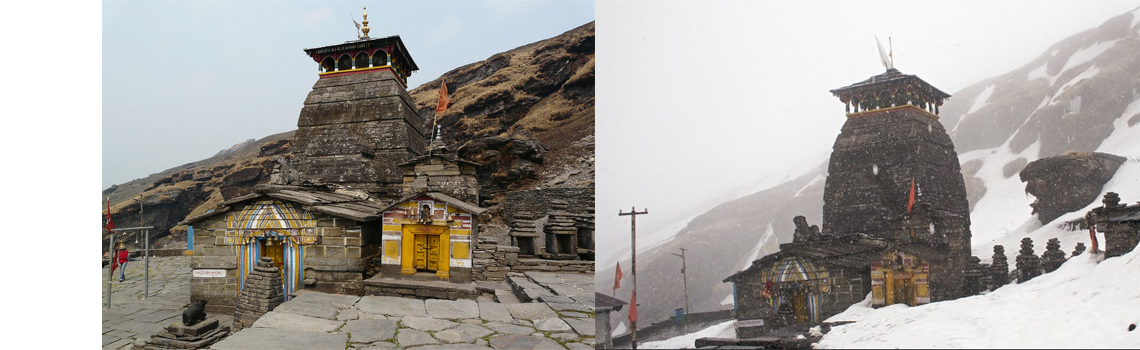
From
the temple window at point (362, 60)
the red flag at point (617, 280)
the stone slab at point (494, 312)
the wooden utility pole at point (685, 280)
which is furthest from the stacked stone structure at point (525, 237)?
the wooden utility pole at point (685, 280)

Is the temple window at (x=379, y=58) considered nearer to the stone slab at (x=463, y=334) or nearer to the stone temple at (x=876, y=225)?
the stone slab at (x=463, y=334)

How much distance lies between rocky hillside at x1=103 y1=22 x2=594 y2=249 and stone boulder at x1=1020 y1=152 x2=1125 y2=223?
8.56 metres

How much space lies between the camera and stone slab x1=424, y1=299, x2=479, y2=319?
4336mm

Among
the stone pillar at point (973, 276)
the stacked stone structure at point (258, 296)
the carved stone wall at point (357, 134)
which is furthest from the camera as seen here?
the carved stone wall at point (357, 134)

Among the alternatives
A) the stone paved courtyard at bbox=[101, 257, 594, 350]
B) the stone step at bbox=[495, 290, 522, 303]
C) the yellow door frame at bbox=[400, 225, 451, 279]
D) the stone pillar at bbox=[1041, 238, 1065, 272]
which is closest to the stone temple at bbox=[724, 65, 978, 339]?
the stone pillar at bbox=[1041, 238, 1065, 272]

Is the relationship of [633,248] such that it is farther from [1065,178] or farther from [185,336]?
[185,336]

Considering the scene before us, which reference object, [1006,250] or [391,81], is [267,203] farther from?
[1006,250]

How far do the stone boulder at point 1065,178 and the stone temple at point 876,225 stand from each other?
33 cm

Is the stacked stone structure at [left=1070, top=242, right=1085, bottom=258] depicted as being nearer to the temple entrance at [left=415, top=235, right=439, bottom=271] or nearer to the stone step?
the stone step

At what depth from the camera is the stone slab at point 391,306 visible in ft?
14.1

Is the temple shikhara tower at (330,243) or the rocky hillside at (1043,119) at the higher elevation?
the rocky hillside at (1043,119)

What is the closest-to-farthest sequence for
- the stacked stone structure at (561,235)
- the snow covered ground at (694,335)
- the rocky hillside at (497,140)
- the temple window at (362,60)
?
the snow covered ground at (694,335) < the rocky hillside at (497,140) < the stacked stone structure at (561,235) < the temple window at (362,60)

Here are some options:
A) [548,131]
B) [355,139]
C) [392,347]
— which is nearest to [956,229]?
[392,347]

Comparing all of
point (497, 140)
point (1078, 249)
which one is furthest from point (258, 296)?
point (497, 140)
